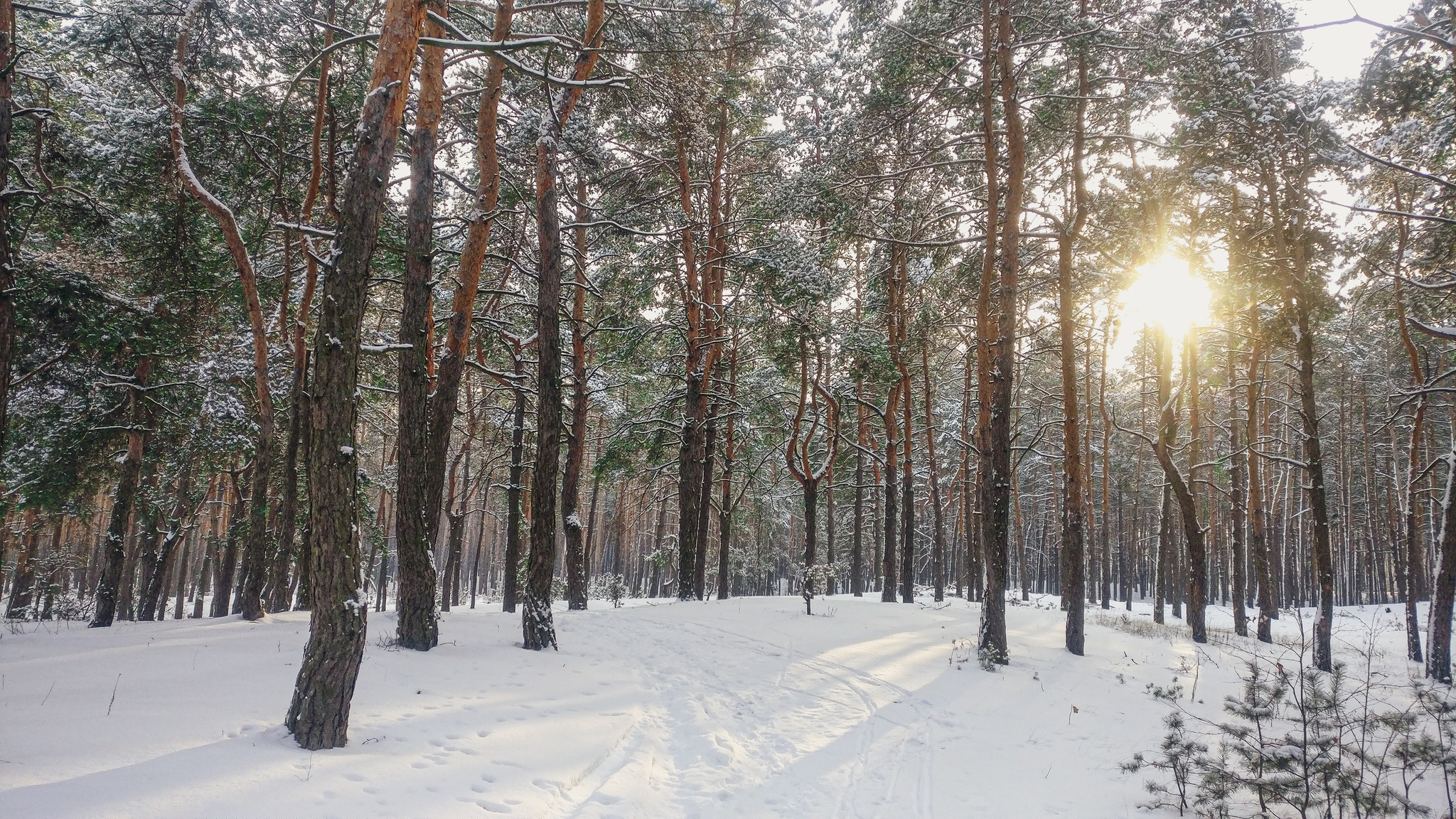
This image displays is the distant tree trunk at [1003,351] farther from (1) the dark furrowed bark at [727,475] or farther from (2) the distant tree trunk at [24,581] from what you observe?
(2) the distant tree trunk at [24,581]

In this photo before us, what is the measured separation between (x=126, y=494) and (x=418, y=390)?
7.68 metres

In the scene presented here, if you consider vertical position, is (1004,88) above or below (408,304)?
above

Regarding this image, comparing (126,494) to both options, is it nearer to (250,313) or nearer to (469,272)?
(250,313)

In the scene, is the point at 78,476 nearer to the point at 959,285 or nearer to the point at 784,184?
the point at 784,184

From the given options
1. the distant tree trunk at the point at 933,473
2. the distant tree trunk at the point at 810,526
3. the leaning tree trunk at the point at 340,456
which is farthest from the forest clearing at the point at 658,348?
the distant tree trunk at the point at 933,473

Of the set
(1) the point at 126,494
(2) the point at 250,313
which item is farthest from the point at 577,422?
(1) the point at 126,494

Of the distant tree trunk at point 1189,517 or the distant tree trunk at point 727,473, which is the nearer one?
the distant tree trunk at point 1189,517

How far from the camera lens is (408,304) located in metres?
7.62

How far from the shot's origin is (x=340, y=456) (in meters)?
4.46

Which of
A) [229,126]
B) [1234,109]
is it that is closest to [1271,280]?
[1234,109]

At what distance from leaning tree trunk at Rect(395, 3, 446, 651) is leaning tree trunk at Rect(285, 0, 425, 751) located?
2919 mm

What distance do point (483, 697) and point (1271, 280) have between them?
48.0ft

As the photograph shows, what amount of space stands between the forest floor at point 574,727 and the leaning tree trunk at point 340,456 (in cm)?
32

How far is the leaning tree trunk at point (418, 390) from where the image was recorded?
7445mm
